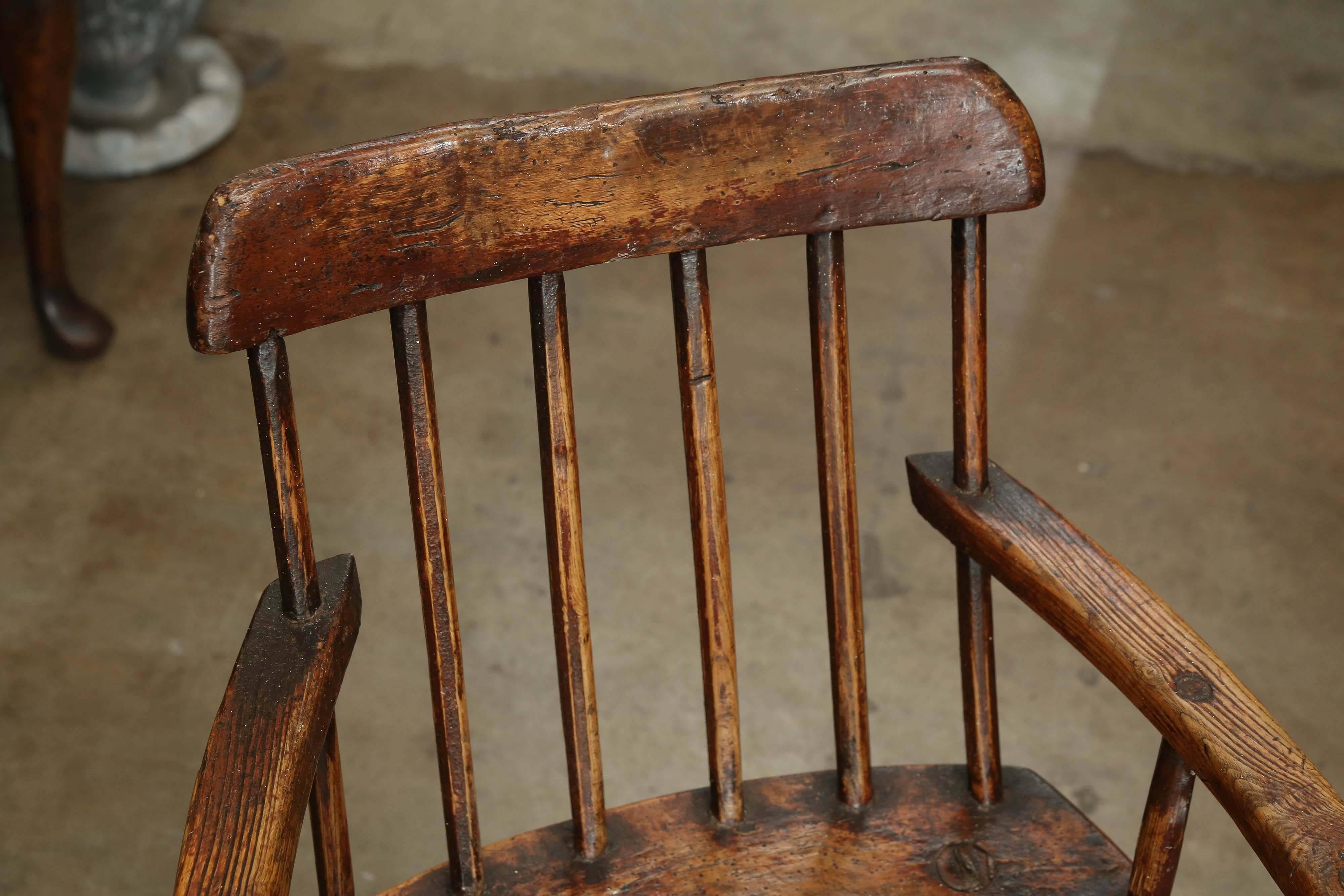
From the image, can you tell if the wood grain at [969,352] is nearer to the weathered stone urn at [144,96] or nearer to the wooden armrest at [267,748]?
the wooden armrest at [267,748]

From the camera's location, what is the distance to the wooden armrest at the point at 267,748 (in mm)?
685

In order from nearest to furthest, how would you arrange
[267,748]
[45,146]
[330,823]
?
1. [267,748]
2. [330,823]
3. [45,146]

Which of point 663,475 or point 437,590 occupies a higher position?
point 437,590

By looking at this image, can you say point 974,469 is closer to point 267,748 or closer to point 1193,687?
point 1193,687

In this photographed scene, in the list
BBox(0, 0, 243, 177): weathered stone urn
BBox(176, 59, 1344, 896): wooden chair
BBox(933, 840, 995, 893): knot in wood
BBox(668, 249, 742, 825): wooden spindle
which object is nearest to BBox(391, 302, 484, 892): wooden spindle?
BBox(176, 59, 1344, 896): wooden chair

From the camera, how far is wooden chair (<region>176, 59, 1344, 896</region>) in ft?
2.45

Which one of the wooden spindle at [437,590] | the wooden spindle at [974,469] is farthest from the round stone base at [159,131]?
the wooden spindle at [974,469]

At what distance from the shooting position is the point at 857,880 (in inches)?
35.4

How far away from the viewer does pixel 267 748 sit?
0.73m

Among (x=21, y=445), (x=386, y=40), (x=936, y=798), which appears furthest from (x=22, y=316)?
(x=936, y=798)

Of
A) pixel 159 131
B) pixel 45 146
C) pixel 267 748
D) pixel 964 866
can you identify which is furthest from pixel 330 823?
pixel 159 131

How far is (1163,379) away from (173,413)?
1564mm

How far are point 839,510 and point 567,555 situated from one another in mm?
185

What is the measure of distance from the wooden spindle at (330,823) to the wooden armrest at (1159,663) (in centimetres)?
42
